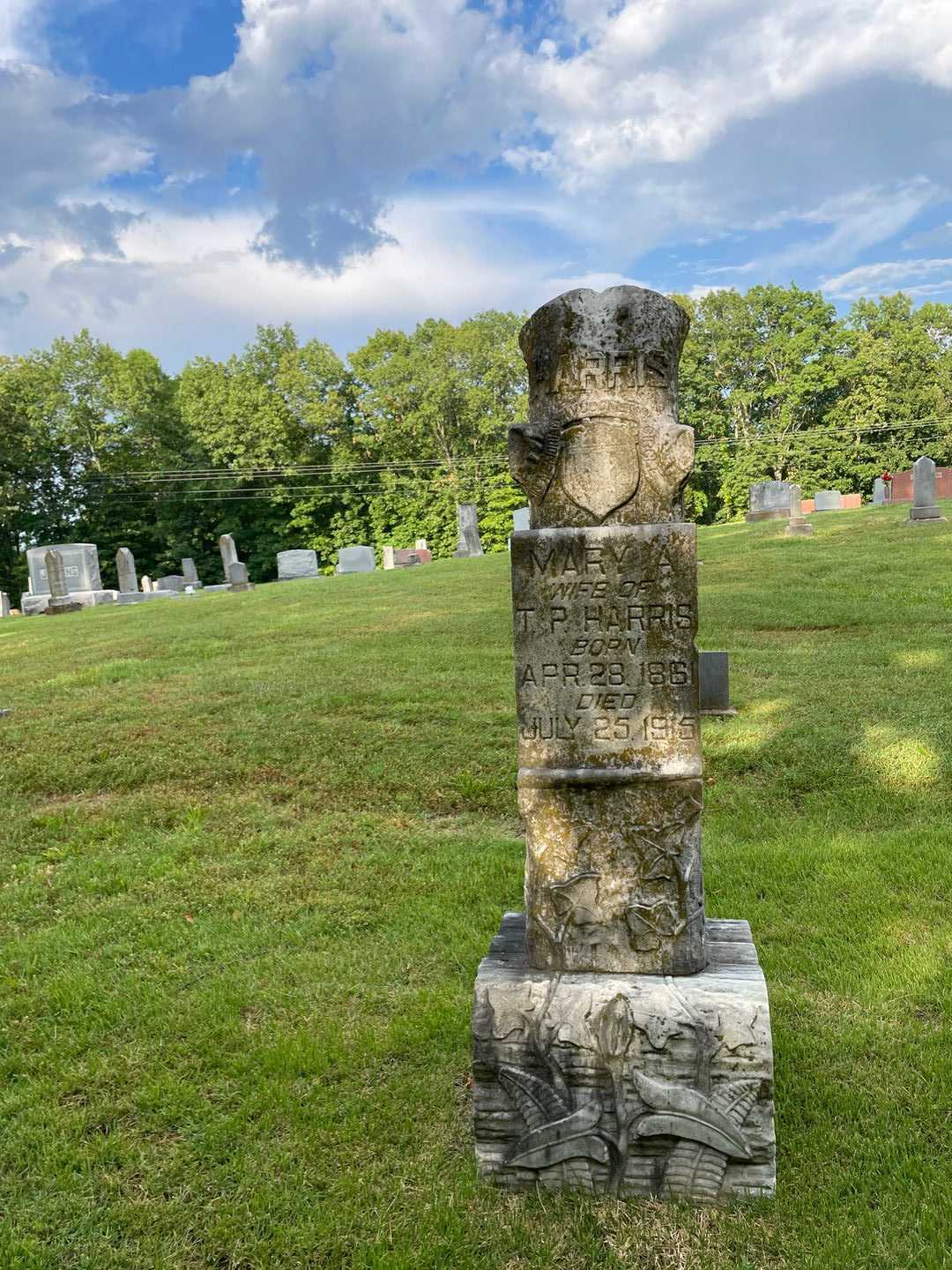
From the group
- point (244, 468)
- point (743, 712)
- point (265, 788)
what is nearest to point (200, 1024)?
point (265, 788)

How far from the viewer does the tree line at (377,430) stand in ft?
129

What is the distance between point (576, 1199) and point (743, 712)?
5.00 meters

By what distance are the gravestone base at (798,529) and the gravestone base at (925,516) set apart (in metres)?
2.10

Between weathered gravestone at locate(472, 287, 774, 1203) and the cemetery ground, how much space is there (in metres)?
0.22

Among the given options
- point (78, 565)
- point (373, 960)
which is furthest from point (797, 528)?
point (78, 565)

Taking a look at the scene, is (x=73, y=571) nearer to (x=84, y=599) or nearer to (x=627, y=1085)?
(x=84, y=599)

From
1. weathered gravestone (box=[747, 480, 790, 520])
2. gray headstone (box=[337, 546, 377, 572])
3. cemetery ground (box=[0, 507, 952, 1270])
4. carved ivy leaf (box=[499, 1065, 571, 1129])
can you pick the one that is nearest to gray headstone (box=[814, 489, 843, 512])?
weathered gravestone (box=[747, 480, 790, 520])

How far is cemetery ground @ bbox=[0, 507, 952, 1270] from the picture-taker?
99.0 inches

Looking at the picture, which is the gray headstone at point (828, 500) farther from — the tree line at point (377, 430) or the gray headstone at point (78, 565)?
the gray headstone at point (78, 565)

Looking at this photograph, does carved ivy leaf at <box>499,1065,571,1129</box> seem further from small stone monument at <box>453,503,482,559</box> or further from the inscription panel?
small stone monument at <box>453,503,482,559</box>

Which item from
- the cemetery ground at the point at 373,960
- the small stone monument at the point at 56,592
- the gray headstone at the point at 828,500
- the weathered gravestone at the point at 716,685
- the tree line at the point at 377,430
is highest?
the tree line at the point at 377,430

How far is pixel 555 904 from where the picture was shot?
112 inches

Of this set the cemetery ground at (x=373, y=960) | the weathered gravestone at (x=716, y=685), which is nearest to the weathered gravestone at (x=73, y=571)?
the cemetery ground at (x=373, y=960)

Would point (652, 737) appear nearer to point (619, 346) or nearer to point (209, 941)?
point (619, 346)
